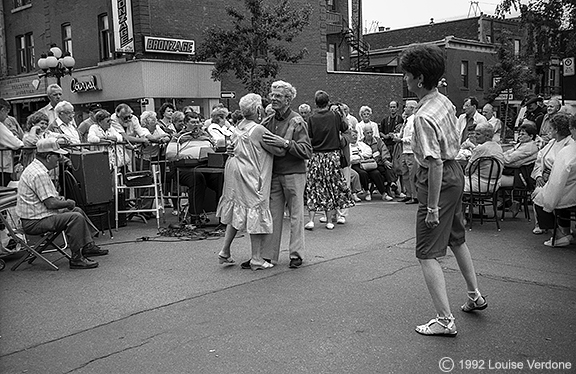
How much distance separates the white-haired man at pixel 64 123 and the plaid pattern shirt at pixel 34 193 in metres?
2.73

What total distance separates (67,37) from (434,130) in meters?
24.8

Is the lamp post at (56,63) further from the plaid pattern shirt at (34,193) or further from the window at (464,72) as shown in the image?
the window at (464,72)

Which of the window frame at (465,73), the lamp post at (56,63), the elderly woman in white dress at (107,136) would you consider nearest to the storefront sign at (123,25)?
the lamp post at (56,63)

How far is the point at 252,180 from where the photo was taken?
715cm

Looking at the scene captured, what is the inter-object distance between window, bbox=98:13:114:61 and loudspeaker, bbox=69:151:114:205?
621 inches

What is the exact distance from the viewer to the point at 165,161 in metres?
10.7

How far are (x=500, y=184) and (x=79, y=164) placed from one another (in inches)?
255

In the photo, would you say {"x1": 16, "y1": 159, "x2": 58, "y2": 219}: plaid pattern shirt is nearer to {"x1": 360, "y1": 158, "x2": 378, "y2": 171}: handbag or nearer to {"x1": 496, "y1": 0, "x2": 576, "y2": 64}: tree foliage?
{"x1": 360, "y1": 158, "x2": 378, "y2": 171}: handbag

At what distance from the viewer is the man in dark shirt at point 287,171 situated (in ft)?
23.4

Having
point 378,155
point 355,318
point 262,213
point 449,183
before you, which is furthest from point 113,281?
point 378,155

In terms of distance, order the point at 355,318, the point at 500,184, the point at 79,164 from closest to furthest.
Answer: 1. the point at 355,318
2. the point at 79,164
3. the point at 500,184

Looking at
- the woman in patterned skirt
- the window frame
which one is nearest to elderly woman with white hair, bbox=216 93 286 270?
the woman in patterned skirt

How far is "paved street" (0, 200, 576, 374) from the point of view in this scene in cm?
444

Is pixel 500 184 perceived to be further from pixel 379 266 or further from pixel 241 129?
pixel 241 129
